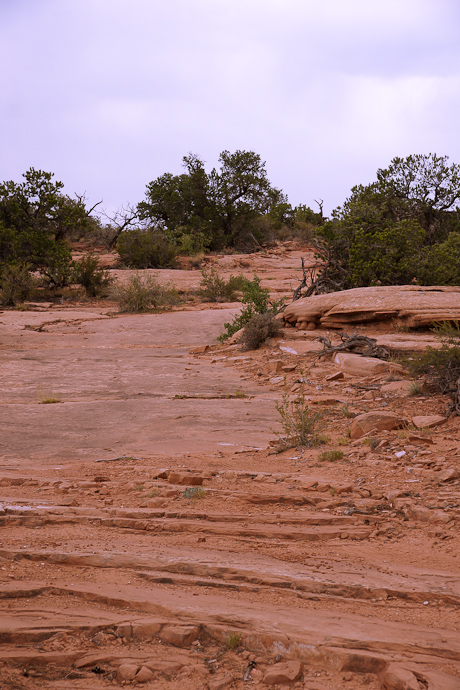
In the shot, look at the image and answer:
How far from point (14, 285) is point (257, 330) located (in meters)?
12.0

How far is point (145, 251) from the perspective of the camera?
2719 centimetres

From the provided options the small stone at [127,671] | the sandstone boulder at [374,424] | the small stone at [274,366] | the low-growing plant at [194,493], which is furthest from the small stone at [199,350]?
the small stone at [127,671]

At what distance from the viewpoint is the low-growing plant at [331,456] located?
5406mm

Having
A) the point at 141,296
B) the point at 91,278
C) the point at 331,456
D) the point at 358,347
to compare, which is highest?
the point at 91,278

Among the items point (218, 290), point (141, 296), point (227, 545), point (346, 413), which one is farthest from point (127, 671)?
point (218, 290)

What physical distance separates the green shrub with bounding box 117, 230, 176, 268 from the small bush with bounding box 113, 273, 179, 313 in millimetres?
8125

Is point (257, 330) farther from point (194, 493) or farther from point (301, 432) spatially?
point (194, 493)

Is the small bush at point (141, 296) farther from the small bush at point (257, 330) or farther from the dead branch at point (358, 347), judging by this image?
the dead branch at point (358, 347)

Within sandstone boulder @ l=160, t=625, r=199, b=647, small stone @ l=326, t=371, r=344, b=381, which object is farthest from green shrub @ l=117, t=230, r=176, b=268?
sandstone boulder @ l=160, t=625, r=199, b=647

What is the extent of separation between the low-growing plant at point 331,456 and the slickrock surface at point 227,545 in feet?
0.13

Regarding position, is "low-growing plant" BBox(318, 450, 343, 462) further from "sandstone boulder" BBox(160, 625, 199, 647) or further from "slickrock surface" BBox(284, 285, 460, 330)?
"slickrock surface" BBox(284, 285, 460, 330)

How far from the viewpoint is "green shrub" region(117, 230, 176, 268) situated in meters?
27.2

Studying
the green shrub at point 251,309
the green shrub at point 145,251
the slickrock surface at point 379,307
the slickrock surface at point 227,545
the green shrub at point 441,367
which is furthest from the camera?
the green shrub at point 145,251

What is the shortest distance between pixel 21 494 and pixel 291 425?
9.92ft
